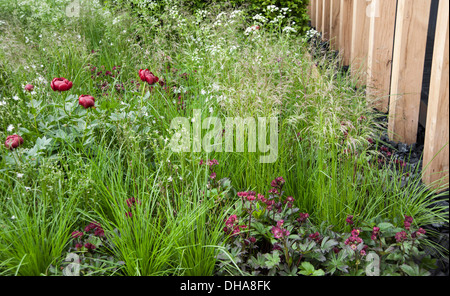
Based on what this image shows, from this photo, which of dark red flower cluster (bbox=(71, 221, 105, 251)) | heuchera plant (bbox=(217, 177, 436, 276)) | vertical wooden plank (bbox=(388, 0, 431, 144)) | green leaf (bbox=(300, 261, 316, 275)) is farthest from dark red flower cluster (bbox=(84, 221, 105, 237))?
vertical wooden plank (bbox=(388, 0, 431, 144))

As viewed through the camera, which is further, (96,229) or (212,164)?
(212,164)

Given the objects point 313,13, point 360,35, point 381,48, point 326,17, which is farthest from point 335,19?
point 313,13

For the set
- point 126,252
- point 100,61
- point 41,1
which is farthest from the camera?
point 41,1

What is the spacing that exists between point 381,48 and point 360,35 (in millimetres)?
700

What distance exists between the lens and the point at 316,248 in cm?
187

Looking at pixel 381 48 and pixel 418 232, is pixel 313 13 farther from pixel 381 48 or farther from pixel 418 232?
pixel 418 232

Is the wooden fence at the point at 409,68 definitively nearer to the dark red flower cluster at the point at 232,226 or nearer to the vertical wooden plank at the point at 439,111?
the vertical wooden plank at the point at 439,111

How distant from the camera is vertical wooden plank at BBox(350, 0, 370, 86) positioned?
12.8ft

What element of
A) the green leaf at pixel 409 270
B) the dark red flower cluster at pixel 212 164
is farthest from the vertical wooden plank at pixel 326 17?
the green leaf at pixel 409 270

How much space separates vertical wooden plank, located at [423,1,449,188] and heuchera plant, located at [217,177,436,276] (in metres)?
0.50

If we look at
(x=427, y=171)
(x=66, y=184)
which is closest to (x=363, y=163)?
(x=427, y=171)

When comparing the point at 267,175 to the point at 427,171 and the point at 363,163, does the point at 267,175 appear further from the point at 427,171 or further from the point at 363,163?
the point at 427,171
